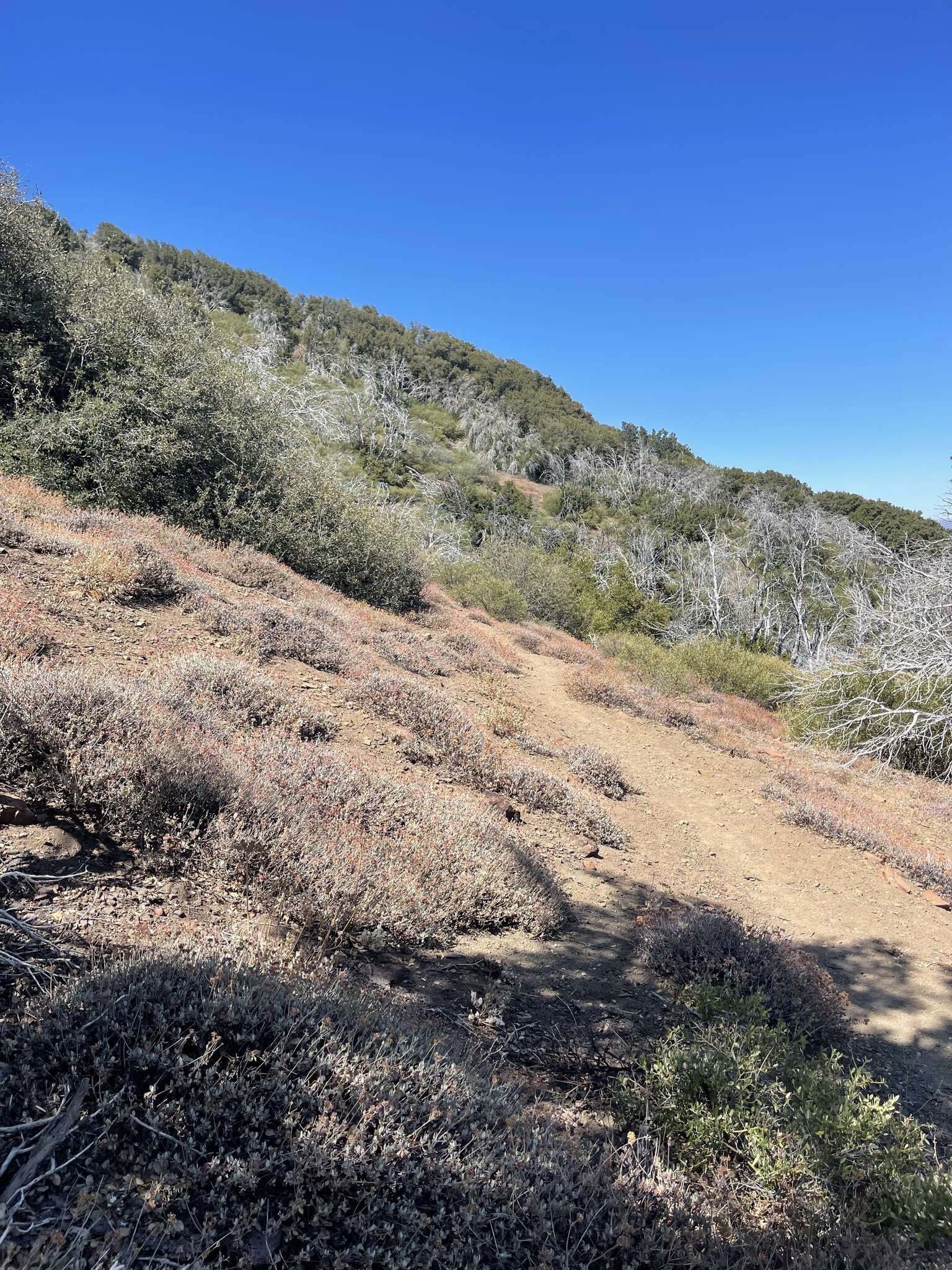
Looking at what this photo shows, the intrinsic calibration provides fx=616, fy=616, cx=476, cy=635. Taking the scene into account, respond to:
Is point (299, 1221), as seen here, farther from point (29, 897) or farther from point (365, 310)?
point (365, 310)

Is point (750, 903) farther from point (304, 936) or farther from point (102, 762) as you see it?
point (102, 762)

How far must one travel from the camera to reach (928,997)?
14.9 ft

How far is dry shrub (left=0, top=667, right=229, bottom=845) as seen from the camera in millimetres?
3031

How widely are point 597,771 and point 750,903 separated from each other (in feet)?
7.49

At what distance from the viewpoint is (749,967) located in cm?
385

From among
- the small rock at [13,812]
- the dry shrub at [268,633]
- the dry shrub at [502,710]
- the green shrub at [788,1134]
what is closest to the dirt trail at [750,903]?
the dry shrub at [502,710]

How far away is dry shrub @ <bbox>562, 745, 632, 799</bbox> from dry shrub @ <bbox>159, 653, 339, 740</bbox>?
3167mm

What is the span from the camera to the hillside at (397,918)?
163 cm

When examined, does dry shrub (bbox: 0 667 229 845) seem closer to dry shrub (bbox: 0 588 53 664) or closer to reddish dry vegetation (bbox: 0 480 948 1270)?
reddish dry vegetation (bbox: 0 480 948 1270)

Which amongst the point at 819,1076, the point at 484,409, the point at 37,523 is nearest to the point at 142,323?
the point at 37,523

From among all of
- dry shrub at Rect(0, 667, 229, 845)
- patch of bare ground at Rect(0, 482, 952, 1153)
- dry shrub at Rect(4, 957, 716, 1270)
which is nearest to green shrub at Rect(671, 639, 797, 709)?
patch of bare ground at Rect(0, 482, 952, 1153)

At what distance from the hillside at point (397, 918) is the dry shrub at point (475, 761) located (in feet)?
0.17

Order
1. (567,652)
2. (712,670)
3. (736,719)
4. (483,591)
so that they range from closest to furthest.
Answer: (736,719), (567,652), (712,670), (483,591)

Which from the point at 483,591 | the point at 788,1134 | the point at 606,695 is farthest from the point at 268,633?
the point at 483,591
